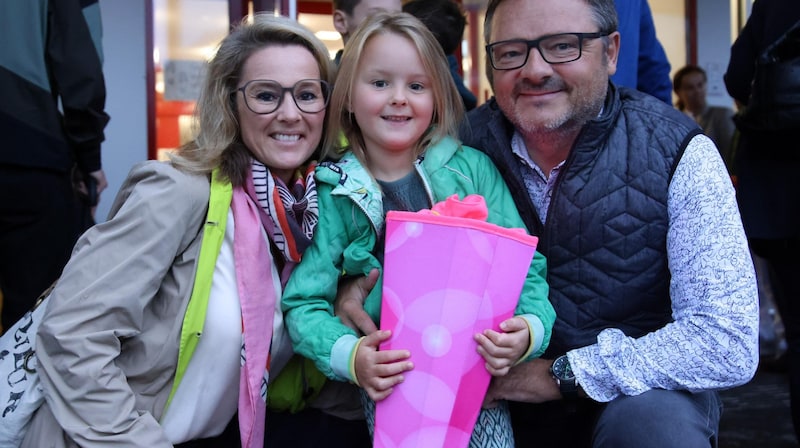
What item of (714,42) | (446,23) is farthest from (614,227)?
(714,42)

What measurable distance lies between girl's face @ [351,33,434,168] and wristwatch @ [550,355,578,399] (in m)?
0.77

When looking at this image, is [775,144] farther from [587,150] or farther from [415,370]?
[415,370]

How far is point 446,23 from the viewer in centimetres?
351

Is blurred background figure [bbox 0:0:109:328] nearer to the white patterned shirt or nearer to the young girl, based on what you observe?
the young girl

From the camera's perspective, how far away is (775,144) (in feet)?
10.2

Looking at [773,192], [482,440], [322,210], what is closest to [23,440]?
[322,210]

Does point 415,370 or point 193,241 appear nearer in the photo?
point 415,370

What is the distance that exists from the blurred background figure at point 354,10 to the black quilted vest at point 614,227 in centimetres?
140

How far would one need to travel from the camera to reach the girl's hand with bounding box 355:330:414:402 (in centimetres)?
200

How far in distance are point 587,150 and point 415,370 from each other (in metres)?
0.80

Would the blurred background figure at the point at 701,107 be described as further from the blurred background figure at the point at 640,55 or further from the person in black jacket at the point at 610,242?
the person in black jacket at the point at 610,242

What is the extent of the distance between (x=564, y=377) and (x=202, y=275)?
980 mm

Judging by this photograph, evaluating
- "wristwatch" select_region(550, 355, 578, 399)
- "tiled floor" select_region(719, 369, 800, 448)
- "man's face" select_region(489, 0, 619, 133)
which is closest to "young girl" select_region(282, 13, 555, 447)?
"wristwatch" select_region(550, 355, 578, 399)

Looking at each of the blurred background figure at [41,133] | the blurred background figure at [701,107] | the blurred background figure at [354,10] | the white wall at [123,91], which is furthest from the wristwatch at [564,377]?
the blurred background figure at [701,107]
